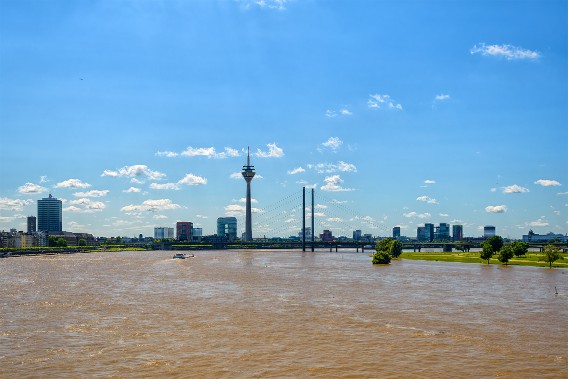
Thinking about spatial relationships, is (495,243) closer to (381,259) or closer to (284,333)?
(381,259)

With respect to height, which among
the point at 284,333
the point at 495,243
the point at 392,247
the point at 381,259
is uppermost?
the point at 495,243

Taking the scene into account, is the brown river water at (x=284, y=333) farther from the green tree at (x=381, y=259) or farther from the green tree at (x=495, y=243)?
the green tree at (x=381, y=259)

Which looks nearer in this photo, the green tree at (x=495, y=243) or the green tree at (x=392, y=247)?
the green tree at (x=495, y=243)

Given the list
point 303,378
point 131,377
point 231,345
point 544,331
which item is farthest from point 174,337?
point 544,331

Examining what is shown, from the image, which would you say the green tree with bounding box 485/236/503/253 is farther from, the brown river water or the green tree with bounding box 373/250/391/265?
the brown river water

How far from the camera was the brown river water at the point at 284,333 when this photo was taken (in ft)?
83.7

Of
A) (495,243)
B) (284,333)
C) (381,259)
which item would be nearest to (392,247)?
(381,259)

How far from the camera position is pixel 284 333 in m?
33.9

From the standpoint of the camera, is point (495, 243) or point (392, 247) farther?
point (392, 247)

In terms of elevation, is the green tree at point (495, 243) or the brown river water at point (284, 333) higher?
the green tree at point (495, 243)

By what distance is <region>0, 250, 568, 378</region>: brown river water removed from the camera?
83.7 ft

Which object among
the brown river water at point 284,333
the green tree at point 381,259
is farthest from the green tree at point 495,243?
the brown river water at point 284,333

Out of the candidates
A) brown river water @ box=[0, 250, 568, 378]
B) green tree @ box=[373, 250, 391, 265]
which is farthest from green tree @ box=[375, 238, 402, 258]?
brown river water @ box=[0, 250, 568, 378]

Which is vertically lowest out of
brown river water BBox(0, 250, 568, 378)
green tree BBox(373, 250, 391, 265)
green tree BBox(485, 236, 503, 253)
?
green tree BBox(373, 250, 391, 265)
